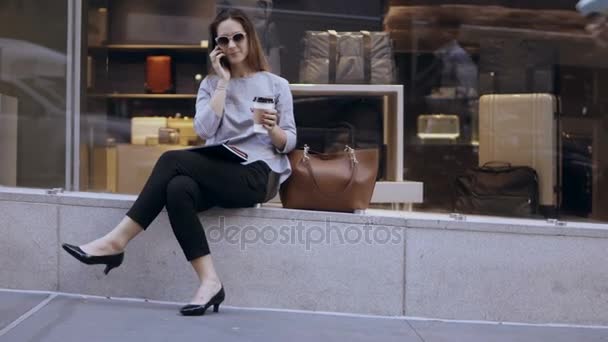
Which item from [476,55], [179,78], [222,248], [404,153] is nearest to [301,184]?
[222,248]

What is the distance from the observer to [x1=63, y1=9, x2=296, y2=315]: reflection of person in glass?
4988mm

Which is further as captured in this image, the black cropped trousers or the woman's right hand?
the woman's right hand

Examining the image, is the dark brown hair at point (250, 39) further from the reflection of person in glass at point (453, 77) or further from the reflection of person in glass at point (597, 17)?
the reflection of person in glass at point (453, 77)

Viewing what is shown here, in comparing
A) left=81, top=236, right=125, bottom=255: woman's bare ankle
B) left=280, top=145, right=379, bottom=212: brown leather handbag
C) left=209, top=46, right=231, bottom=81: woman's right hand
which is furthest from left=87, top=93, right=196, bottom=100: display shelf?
left=81, top=236, right=125, bottom=255: woman's bare ankle

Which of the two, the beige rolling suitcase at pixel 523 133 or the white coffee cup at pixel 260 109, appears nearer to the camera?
the white coffee cup at pixel 260 109

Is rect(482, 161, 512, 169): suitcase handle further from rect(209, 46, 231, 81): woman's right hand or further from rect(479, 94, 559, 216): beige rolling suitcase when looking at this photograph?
rect(209, 46, 231, 81): woman's right hand

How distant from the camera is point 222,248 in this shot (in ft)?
17.6

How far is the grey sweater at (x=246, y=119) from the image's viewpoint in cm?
530

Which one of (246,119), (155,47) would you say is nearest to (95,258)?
(246,119)

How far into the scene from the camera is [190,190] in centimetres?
499

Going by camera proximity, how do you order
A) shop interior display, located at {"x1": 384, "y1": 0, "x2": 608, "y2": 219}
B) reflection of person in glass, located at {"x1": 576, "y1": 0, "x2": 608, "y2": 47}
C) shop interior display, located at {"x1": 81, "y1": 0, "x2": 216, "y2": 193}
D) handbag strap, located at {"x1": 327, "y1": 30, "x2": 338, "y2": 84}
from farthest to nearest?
shop interior display, located at {"x1": 384, "y1": 0, "x2": 608, "y2": 219} → shop interior display, located at {"x1": 81, "y1": 0, "x2": 216, "y2": 193} → handbag strap, located at {"x1": 327, "y1": 30, "x2": 338, "y2": 84} → reflection of person in glass, located at {"x1": 576, "y1": 0, "x2": 608, "y2": 47}

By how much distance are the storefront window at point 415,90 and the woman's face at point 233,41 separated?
91cm

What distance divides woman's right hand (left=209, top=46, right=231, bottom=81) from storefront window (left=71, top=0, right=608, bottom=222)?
99 cm

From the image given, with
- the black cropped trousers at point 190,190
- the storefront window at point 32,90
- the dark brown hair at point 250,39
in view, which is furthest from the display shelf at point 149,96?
the black cropped trousers at point 190,190
